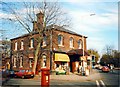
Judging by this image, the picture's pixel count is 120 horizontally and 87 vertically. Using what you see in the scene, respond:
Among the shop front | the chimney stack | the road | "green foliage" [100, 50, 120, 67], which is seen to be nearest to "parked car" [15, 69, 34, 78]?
the road

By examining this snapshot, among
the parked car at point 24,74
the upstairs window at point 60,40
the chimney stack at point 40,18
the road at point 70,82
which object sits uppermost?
the chimney stack at point 40,18

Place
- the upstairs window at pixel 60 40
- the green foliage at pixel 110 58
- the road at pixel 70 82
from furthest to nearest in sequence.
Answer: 1. the green foliage at pixel 110 58
2. the upstairs window at pixel 60 40
3. the road at pixel 70 82

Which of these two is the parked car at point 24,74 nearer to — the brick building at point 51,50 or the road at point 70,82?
the road at point 70,82

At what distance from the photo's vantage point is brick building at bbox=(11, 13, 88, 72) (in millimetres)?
38969

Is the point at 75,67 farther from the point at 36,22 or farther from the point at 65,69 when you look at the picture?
the point at 36,22

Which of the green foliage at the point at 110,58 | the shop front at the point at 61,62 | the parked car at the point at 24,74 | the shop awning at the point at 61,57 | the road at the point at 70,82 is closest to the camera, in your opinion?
the road at the point at 70,82

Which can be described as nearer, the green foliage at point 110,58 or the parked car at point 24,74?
the parked car at point 24,74

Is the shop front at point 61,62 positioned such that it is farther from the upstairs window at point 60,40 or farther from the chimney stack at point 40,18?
the chimney stack at point 40,18

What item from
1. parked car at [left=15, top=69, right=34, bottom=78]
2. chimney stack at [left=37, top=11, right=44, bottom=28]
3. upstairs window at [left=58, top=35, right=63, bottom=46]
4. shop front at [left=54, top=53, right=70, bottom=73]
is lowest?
parked car at [left=15, top=69, right=34, bottom=78]

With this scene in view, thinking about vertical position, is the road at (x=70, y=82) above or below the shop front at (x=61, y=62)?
below

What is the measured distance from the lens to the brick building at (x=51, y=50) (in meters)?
39.0

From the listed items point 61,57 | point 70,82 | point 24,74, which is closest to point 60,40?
point 61,57

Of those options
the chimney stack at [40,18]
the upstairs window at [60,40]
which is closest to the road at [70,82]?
the chimney stack at [40,18]

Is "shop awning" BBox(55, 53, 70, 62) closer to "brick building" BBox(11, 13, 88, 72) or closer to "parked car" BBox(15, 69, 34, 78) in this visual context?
"brick building" BBox(11, 13, 88, 72)
